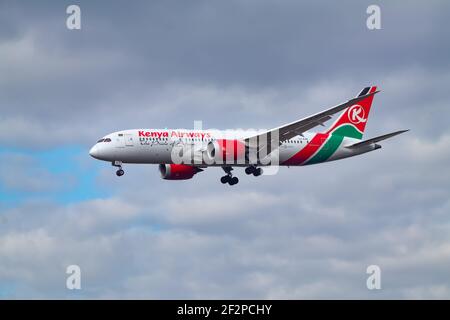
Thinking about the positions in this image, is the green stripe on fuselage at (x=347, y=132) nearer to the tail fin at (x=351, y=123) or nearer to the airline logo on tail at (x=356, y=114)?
the tail fin at (x=351, y=123)

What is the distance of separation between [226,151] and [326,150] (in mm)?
12864

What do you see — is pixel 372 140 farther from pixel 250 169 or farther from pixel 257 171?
pixel 250 169

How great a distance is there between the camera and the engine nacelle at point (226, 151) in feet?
283

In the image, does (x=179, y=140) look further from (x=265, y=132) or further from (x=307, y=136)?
(x=307, y=136)

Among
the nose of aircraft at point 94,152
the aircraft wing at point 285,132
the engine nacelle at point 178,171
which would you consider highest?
the aircraft wing at point 285,132

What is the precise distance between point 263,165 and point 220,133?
5.19 m

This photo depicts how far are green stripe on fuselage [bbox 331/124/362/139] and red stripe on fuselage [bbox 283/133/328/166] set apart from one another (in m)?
2.58

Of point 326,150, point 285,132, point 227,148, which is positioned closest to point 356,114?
point 326,150

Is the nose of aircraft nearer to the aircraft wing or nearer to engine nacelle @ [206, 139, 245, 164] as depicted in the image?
engine nacelle @ [206, 139, 245, 164]

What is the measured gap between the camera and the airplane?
282 ft

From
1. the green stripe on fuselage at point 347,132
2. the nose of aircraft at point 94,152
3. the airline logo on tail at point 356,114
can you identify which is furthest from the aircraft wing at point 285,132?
the nose of aircraft at point 94,152

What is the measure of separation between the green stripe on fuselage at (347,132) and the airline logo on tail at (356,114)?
3.09ft
